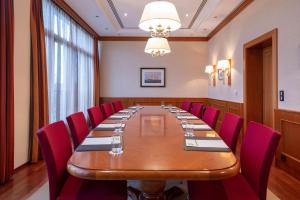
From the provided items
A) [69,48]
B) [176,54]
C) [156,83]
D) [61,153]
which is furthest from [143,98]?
[61,153]

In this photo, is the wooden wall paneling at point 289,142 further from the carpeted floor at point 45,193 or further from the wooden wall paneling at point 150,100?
the wooden wall paneling at point 150,100

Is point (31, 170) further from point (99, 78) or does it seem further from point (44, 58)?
point (99, 78)

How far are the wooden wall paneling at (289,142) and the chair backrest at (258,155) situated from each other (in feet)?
5.37

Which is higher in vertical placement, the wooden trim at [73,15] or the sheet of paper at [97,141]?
the wooden trim at [73,15]

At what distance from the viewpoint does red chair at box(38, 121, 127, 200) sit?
1.41m

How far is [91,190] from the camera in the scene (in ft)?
4.98

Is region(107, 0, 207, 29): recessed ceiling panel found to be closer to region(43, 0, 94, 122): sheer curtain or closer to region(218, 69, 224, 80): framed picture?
region(43, 0, 94, 122): sheer curtain

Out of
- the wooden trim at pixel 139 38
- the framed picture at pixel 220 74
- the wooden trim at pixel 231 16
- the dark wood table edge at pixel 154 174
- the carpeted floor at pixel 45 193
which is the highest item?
the wooden trim at pixel 139 38

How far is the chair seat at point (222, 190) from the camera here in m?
1.45

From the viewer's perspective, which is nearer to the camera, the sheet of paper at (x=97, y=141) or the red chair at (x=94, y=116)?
the sheet of paper at (x=97, y=141)

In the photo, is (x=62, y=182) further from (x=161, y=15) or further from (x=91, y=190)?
(x=161, y=15)

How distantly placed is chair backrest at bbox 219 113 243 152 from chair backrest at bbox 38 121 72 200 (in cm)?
Answer: 139

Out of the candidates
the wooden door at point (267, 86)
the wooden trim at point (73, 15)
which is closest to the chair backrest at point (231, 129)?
the wooden door at point (267, 86)

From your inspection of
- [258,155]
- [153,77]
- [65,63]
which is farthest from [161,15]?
[153,77]
